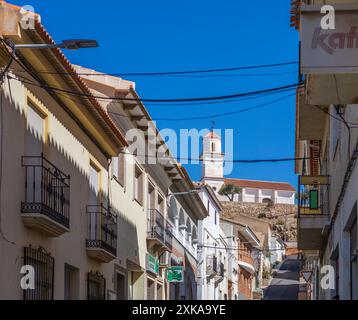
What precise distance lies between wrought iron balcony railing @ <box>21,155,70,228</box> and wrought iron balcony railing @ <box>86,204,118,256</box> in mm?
2982

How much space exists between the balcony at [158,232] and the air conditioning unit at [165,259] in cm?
45

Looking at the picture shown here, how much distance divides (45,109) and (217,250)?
32.0 metres

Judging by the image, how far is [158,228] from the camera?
2725cm

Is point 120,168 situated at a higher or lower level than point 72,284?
higher

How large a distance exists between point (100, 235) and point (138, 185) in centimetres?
667

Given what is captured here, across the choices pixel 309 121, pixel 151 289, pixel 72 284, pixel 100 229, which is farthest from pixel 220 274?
pixel 72 284

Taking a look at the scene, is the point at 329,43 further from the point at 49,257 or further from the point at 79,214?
the point at 79,214

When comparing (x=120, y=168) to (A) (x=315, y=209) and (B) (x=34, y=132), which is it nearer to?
(A) (x=315, y=209)

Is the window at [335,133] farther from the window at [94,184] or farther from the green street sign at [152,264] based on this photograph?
the green street sign at [152,264]

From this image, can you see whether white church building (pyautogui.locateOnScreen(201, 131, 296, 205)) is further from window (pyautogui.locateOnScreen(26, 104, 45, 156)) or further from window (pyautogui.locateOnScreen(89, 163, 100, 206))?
window (pyautogui.locateOnScreen(26, 104, 45, 156))

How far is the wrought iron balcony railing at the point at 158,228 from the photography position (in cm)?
2619

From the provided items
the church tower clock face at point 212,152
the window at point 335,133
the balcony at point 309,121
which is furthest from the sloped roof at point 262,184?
the window at point 335,133

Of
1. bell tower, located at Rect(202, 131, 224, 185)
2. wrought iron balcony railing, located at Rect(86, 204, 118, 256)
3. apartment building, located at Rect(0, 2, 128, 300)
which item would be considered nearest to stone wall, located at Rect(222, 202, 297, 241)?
bell tower, located at Rect(202, 131, 224, 185)
